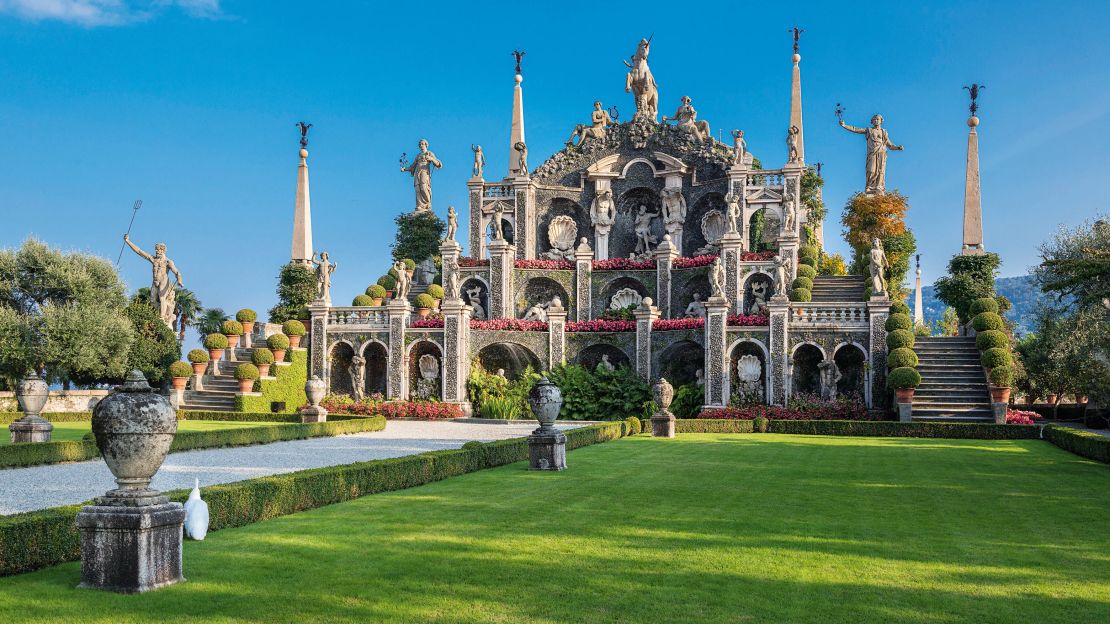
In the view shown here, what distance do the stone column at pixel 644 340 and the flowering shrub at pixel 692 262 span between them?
6.68m

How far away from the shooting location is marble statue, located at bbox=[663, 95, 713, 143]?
53500mm

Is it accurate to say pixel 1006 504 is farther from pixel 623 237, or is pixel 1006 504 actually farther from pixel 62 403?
pixel 623 237

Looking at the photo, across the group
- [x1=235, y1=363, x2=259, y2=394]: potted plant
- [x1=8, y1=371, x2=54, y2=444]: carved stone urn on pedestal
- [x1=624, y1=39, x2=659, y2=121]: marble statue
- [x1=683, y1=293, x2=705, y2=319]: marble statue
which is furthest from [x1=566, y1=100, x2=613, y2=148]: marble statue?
[x1=8, y1=371, x2=54, y2=444]: carved stone urn on pedestal

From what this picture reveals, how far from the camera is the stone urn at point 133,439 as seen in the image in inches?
339

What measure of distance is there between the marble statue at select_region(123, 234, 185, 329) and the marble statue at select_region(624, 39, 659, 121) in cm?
2823

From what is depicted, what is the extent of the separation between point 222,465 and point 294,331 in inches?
945

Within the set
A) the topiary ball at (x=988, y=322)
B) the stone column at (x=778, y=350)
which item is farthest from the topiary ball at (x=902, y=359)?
the stone column at (x=778, y=350)

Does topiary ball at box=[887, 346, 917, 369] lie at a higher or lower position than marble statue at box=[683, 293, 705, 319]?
lower

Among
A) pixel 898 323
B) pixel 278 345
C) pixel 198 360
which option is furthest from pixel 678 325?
pixel 198 360

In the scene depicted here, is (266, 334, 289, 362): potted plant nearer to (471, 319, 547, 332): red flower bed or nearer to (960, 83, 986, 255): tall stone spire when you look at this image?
(471, 319, 547, 332): red flower bed

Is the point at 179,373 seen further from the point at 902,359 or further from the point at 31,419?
the point at 902,359

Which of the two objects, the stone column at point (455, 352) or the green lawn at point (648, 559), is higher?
the stone column at point (455, 352)

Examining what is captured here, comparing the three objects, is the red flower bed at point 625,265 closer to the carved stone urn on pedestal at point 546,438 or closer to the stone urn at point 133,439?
the carved stone urn on pedestal at point 546,438

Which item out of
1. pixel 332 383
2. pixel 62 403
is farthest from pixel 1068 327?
pixel 62 403
